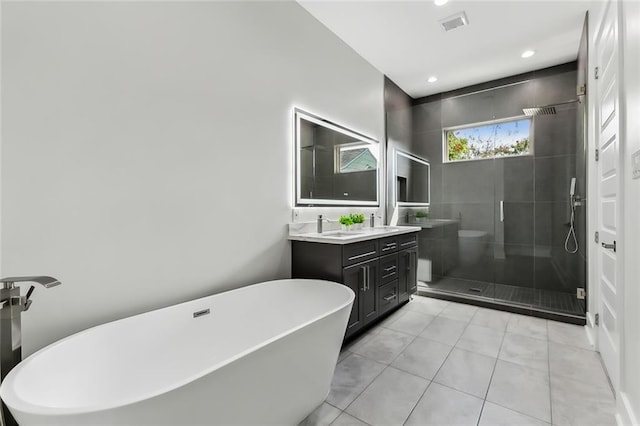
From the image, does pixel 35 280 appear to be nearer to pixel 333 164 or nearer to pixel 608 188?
pixel 333 164

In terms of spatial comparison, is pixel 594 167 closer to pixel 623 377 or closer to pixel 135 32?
pixel 623 377

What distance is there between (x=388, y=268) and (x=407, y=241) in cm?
57

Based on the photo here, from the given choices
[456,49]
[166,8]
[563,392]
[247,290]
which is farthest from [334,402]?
[456,49]

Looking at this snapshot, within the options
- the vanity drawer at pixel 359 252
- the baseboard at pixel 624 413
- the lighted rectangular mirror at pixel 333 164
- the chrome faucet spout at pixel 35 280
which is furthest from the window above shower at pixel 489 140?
the chrome faucet spout at pixel 35 280

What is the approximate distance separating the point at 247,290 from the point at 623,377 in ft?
6.91

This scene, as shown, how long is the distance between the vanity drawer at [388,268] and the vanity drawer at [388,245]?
2.0 inches

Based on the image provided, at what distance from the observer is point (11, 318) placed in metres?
1.10

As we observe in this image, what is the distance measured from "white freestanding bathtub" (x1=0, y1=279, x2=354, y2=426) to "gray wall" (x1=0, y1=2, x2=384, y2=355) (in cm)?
21

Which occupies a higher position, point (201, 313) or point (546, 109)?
point (546, 109)

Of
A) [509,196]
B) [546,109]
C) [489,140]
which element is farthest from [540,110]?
[509,196]

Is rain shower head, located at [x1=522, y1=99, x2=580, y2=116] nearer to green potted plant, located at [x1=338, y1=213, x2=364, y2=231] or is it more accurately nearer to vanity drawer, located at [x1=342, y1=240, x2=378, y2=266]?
green potted plant, located at [x1=338, y1=213, x2=364, y2=231]

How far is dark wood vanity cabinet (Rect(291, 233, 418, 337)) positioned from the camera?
7.54ft

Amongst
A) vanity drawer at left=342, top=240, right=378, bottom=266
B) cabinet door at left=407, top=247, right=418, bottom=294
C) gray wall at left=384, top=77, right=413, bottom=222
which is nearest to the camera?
vanity drawer at left=342, top=240, right=378, bottom=266

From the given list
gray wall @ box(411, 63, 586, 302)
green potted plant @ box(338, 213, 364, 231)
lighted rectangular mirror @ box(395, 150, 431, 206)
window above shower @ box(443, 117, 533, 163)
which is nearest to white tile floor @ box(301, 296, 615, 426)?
gray wall @ box(411, 63, 586, 302)
